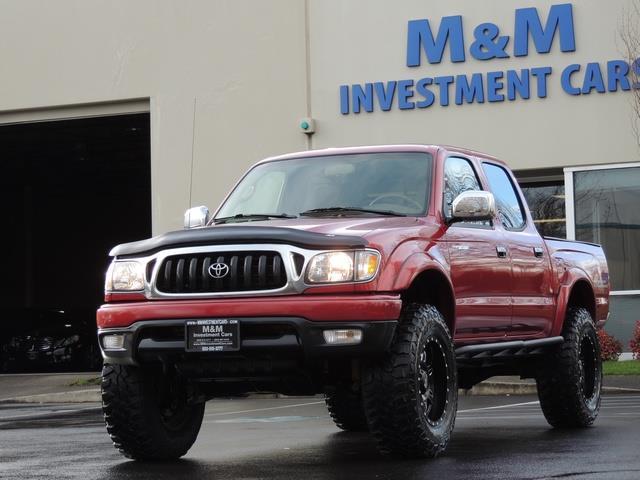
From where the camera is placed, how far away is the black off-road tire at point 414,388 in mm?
7418

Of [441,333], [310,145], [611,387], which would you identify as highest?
[310,145]

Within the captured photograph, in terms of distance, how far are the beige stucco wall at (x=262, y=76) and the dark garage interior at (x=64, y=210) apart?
3746mm

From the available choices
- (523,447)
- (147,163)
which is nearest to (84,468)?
(523,447)

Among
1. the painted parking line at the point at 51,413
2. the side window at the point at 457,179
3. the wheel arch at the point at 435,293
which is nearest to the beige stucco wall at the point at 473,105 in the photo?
the painted parking line at the point at 51,413

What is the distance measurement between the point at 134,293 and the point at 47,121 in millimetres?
17405

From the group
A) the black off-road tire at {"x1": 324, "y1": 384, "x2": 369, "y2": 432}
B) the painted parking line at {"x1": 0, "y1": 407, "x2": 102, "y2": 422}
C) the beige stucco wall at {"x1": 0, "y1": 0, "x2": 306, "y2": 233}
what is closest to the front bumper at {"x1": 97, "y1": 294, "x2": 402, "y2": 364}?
the black off-road tire at {"x1": 324, "y1": 384, "x2": 369, "y2": 432}

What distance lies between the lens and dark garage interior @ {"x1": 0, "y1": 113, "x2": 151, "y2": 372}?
96.5 ft

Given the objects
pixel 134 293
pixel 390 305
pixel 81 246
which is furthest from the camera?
pixel 81 246

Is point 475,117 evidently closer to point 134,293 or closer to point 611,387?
point 611,387

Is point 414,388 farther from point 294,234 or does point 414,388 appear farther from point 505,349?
point 505,349

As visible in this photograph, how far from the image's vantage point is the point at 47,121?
24672mm

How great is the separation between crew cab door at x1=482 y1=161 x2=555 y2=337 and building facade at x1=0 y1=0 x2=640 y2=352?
10.4 metres

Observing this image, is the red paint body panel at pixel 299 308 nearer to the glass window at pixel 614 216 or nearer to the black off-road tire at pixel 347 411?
the black off-road tire at pixel 347 411

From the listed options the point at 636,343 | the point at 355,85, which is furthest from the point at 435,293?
the point at 355,85
